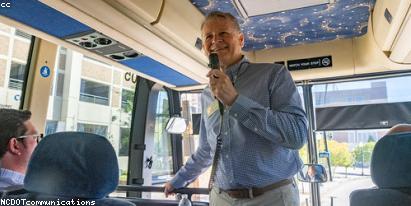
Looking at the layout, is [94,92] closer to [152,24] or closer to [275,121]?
[152,24]

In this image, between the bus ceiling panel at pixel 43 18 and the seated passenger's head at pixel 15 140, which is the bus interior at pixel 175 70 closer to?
the bus ceiling panel at pixel 43 18

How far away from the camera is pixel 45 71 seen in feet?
9.05

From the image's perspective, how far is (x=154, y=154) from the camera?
411 centimetres

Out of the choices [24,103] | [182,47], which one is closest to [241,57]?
[182,47]

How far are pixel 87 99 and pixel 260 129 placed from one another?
232 centimetres

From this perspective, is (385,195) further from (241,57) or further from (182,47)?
(182,47)

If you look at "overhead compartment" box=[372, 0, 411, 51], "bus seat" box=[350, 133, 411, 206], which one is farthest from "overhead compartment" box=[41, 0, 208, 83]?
"bus seat" box=[350, 133, 411, 206]

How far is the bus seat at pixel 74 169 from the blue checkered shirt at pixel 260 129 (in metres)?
0.52

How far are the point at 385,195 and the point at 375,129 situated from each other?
279 cm

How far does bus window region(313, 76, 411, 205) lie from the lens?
3.88 m

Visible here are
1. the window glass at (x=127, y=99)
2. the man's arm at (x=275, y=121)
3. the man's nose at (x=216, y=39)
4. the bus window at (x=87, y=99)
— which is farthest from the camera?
the window glass at (x=127, y=99)

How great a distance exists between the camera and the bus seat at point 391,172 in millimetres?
1420

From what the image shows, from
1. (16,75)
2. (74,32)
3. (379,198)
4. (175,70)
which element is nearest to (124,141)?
(175,70)

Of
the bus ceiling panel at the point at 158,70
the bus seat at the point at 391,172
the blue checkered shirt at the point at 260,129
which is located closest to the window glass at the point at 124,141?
the bus ceiling panel at the point at 158,70
